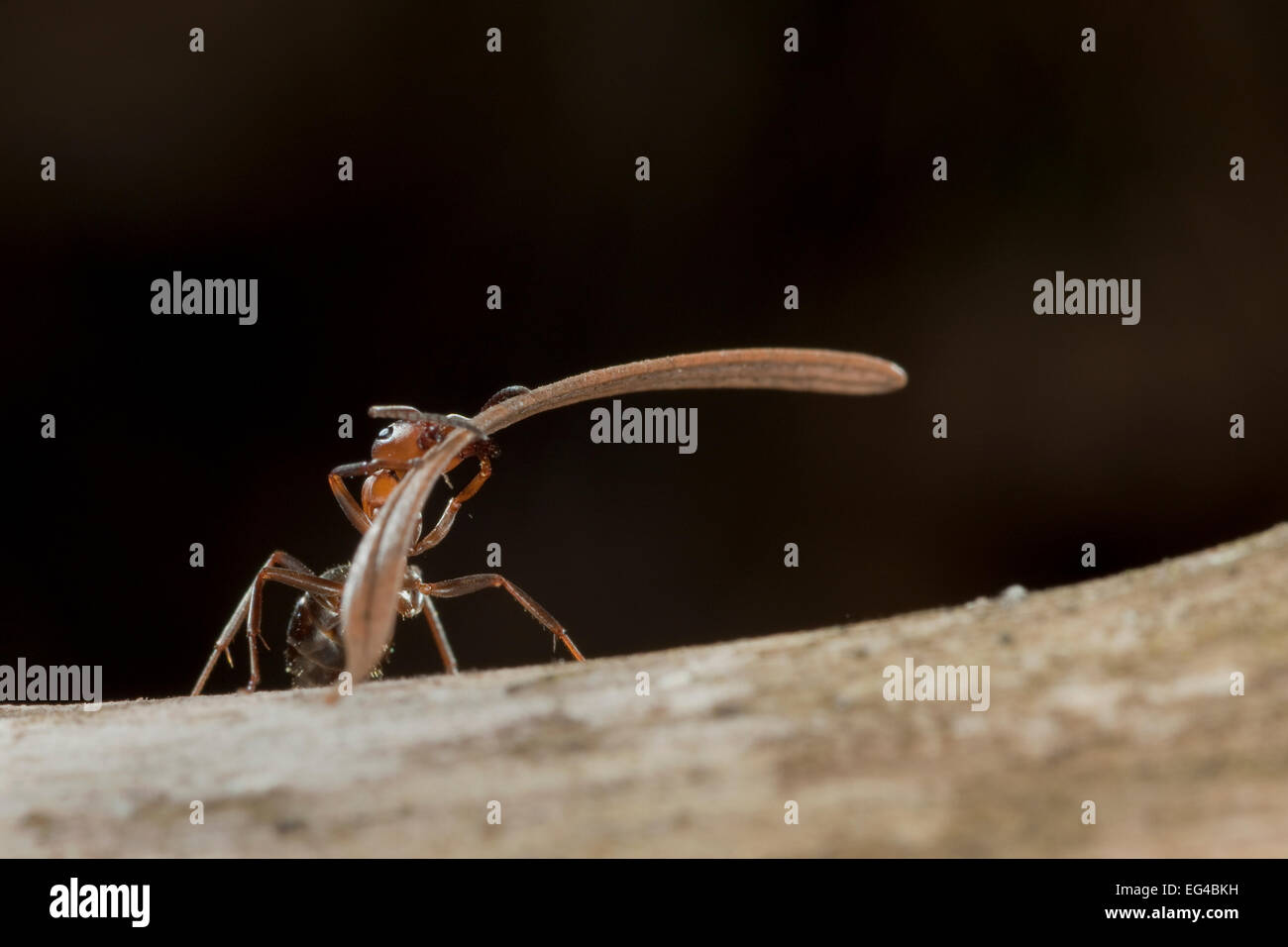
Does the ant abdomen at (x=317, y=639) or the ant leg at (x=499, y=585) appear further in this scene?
the ant abdomen at (x=317, y=639)

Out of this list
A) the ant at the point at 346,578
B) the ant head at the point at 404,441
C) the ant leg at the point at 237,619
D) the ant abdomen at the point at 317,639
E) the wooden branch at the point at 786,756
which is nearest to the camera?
the wooden branch at the point at 786,756

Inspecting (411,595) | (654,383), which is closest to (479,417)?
(654,383)

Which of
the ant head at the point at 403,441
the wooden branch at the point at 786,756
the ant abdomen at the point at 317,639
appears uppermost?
the ant head at the point at 403,441

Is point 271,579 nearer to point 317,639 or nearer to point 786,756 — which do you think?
point 317,639

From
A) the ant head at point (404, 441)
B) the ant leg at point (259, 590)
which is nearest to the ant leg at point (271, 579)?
the ant leg at point (259, 590)

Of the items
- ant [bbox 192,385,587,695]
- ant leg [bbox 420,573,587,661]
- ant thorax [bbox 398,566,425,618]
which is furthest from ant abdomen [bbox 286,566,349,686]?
ant leg [bbox 420,573,587,661]

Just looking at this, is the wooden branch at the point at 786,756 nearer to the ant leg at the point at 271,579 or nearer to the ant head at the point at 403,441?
the ant leg at the point at 271,579
